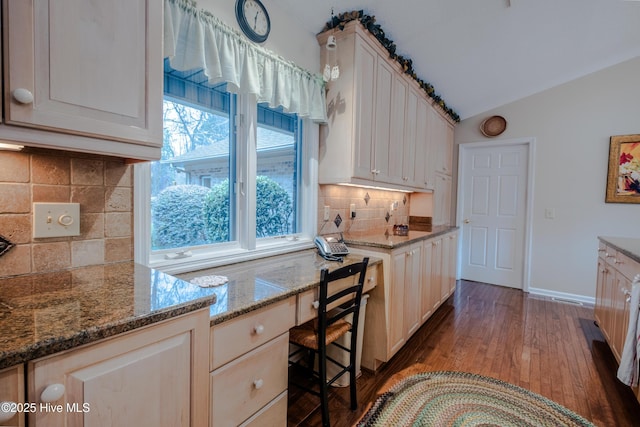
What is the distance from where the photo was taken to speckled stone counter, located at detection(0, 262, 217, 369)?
0.59 m

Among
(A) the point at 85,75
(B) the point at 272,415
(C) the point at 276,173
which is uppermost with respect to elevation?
(A) the point at 85,75

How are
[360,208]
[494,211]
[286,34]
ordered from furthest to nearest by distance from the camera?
[494,211] → [360,208] → [286,34]

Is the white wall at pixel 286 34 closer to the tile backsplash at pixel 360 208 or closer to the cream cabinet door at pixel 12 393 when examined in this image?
the tile backsplash at pixel 360 208

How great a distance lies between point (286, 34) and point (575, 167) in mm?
3869

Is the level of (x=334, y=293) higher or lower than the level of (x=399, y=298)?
higher

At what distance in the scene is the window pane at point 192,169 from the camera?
147 centimetres

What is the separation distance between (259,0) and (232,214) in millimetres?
1296

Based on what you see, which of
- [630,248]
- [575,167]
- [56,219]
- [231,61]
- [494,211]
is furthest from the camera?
[494,211]

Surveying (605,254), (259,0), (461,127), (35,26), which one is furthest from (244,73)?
(461,127)

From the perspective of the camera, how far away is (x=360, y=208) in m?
2.84

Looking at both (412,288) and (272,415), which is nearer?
(272,415)

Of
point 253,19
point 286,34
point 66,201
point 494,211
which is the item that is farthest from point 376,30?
point 494,211

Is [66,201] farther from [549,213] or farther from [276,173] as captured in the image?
[549,213]

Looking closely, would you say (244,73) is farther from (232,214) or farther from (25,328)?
(25,328)
